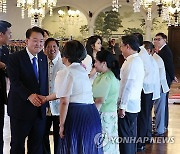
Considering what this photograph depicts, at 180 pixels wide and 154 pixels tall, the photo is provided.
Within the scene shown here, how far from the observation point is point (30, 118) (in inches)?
136

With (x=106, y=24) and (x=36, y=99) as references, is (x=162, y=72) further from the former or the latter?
(x=106, y=24)

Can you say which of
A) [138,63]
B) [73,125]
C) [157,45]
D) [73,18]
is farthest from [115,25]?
[73,125]

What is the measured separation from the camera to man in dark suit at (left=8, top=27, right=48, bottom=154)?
3.38 metres

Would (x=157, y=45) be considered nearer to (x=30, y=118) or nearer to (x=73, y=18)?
(x=30, y=118)

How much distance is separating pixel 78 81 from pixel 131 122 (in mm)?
1337

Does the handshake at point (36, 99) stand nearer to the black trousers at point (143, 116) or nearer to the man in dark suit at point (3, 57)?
the man in dark suit at point (3, 57)

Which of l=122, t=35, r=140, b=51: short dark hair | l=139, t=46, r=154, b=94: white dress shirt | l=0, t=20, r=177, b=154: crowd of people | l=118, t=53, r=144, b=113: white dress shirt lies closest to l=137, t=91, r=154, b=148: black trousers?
l=139, t=46, r=154, b=94: white dress shirt

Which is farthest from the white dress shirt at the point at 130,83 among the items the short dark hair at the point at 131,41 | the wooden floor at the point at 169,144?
the wooden floor at the point at 169,144

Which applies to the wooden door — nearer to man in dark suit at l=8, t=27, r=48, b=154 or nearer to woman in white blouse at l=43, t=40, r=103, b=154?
man in dark suit at l=8, t=27, r=48, b=154

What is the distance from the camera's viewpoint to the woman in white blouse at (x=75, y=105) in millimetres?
3135

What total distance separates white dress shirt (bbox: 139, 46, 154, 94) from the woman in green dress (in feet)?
4.24

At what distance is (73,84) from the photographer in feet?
10.3

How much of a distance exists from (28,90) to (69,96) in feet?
1.48

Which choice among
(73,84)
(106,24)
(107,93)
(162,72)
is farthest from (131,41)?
(106,24)
